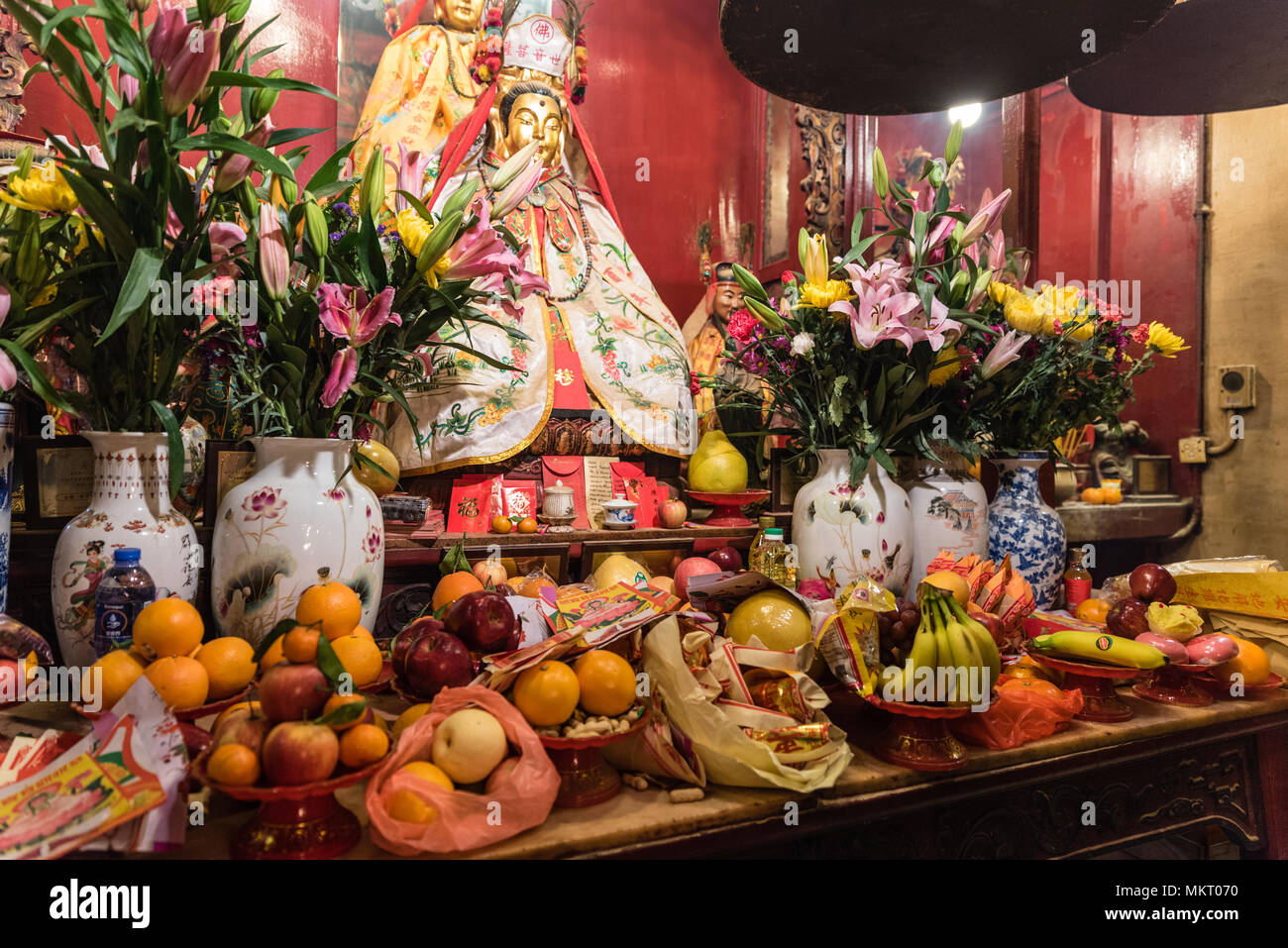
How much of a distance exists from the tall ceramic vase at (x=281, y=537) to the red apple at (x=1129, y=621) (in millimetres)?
1275

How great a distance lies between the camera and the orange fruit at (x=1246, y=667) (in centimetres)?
126

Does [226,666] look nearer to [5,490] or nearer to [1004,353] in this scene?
[5,490]

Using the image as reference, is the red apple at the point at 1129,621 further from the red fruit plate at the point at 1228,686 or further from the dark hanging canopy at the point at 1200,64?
the dark hanging canopy at the point at 1200,64

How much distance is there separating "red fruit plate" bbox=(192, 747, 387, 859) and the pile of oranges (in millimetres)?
210

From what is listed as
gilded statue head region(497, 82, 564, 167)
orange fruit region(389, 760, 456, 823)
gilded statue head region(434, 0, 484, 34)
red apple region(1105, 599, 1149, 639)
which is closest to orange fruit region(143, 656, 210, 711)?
orange fruit region(389, 760, 456, 823)

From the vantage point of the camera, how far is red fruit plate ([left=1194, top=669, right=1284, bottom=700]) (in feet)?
4.13

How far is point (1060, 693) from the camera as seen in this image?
3.68 ft

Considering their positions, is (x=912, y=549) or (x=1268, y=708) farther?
(x=912, y=549)

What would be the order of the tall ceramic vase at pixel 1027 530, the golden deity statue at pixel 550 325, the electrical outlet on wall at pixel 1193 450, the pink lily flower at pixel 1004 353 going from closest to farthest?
the pink lily flower at pixel 1004 353, the tall ceramic vase at pixel 1027 530, the golden deity statue at pixel 550 325, the electrical outlet on wall at pixel 1193 450

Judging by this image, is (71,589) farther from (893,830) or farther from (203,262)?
(893,830)

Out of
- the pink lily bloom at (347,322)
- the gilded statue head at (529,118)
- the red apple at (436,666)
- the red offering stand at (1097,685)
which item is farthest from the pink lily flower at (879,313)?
the gilded statue head at (529,118)

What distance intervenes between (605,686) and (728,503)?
1115 mm
